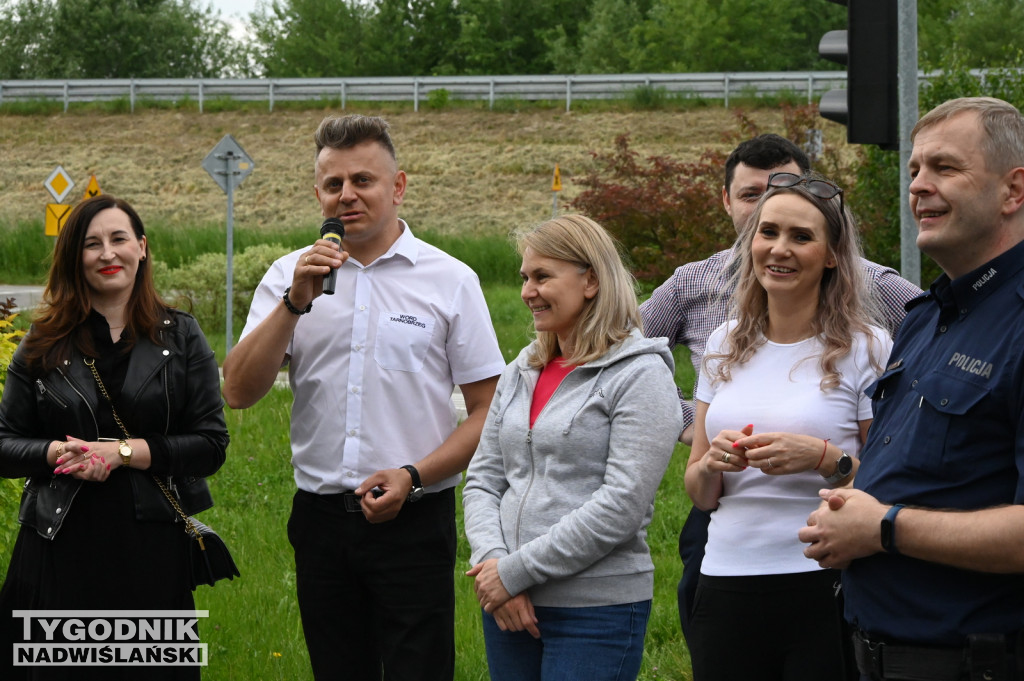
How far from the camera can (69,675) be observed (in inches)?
180

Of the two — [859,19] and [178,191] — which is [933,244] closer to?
A: [859,19]

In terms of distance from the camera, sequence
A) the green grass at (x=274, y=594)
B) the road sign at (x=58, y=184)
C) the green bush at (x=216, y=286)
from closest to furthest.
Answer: the green grass at (x=274, y=594) < the road sign at (x=58, y=184) < the green bush at (x=216, y=286)

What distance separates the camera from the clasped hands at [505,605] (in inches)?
→ 143

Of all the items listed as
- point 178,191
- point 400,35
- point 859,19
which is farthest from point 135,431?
point 400,35

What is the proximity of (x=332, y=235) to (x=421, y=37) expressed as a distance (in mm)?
61959

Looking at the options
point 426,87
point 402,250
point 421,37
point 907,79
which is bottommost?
point 402,250

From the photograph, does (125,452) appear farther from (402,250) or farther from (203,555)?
(402,250)

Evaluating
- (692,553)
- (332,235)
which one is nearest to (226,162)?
(332,235)

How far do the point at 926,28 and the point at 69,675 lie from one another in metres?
49.8

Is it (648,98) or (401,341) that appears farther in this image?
(648,98)

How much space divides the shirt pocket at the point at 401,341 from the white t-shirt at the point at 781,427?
118 cm

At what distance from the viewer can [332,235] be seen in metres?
4.12

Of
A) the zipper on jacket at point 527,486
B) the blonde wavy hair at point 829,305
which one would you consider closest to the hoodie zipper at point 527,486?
the zipper on jacket at point 527,486

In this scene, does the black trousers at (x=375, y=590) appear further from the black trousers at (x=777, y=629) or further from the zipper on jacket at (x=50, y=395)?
the black trousers at (x=777, y=629)
